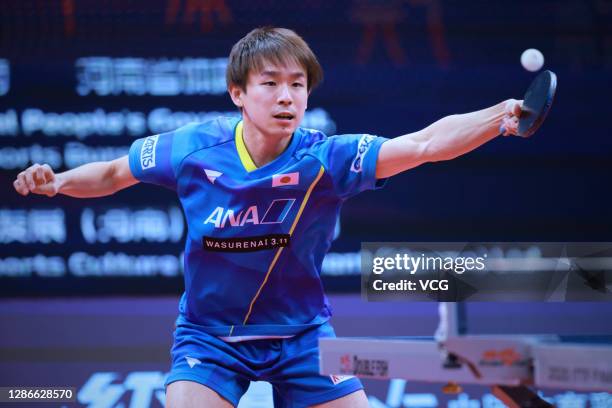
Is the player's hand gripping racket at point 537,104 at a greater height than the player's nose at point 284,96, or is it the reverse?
the player's nose at point 284,96

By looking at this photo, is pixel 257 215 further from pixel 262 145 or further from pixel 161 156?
pixel 161 156

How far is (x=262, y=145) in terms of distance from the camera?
3.52 m

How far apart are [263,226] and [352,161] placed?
1.31ft

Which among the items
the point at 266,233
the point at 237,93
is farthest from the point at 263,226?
the point at 237,93

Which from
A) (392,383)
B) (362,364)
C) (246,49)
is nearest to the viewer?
(362,364)

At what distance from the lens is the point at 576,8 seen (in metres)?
5.61

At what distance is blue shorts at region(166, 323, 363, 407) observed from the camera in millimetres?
3342

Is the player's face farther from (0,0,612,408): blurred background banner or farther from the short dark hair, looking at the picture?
(0,0,612,408): blurred background banner

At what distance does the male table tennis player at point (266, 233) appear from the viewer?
3.37m

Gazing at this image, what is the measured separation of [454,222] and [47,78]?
8.50 feet

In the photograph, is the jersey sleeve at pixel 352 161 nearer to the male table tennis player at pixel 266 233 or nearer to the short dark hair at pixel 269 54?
the male table tennis player at pixel 266 233

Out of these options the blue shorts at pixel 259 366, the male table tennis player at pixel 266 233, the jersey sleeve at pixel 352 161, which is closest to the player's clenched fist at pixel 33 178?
the male table tennis player at pixel 266 233

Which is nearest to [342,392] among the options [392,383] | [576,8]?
[392,383]

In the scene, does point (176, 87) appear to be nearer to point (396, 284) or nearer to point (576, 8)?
point (396, 284)
